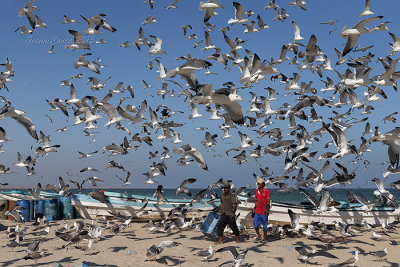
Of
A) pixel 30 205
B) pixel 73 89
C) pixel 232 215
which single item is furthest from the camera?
pixel 73 89

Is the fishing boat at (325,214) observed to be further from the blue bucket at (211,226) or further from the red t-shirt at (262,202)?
the red t-shirt at (262,202)

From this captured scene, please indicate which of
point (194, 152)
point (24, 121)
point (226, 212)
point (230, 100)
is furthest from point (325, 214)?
point (24, 121)

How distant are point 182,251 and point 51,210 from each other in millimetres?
8495

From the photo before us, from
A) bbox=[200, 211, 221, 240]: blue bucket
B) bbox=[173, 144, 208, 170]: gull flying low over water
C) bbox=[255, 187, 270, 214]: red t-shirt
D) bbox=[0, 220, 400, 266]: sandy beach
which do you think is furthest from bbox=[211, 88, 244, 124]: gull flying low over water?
bbox=[200, 211, 221, 240]: blue bucket

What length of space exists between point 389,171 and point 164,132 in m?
10.4

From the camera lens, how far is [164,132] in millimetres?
18859

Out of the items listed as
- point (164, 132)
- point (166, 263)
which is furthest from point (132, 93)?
point (166, 263)

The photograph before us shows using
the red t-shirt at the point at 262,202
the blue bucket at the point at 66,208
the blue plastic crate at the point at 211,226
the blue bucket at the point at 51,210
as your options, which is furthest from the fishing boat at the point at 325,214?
the blue bucket at the point at 51,210

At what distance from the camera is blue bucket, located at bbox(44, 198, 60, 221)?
53.6 ft

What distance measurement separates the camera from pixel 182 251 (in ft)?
34.6

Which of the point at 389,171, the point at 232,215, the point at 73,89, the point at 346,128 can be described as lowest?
the point at 232,215

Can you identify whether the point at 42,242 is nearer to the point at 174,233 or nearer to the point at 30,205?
the point at 174,233

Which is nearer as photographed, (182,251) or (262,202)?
(182,251)

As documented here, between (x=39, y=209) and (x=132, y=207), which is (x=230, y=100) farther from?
(x=39, y=209)
